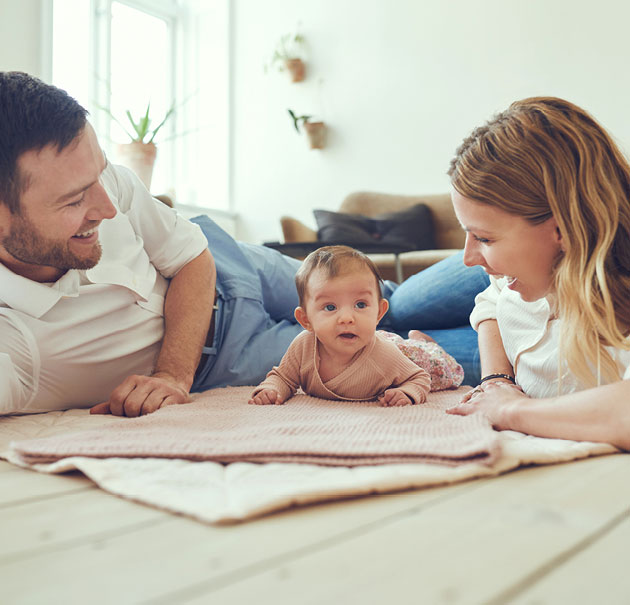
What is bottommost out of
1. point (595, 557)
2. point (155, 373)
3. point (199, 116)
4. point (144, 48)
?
point (155, 373)

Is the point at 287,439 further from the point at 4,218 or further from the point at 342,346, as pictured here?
the point at 4,218

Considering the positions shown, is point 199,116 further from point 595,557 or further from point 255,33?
point 595,557

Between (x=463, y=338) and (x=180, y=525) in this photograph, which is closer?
(x=180, y=525)

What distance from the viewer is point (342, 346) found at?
4.62 ft

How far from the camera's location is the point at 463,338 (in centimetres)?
187

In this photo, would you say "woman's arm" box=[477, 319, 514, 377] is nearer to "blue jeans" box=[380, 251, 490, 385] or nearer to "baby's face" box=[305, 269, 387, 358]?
"baby's face" box=[305, 269, 387, 358]

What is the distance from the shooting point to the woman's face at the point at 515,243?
3.46 ft

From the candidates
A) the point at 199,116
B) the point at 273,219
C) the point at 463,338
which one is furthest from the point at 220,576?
the point at 199,116

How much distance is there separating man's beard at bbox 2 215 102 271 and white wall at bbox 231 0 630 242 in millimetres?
3379

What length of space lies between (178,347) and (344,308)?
39 centimetres

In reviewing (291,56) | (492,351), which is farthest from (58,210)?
(291,56)

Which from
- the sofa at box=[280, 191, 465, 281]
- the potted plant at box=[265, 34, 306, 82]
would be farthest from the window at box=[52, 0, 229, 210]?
the sofa at box=[280, 191, 465, 281]

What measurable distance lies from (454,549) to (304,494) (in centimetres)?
16

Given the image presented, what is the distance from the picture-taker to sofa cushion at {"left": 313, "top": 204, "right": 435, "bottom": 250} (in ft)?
13.3
